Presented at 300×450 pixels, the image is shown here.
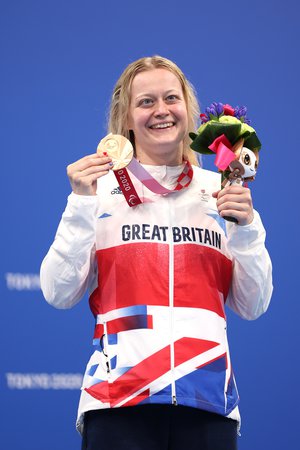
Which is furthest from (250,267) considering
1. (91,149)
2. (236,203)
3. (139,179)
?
(91,149)

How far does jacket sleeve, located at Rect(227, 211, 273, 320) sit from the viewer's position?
1.46 metres

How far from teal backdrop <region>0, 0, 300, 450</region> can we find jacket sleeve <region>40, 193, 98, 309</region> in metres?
0.88

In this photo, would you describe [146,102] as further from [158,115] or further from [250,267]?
[250,267]

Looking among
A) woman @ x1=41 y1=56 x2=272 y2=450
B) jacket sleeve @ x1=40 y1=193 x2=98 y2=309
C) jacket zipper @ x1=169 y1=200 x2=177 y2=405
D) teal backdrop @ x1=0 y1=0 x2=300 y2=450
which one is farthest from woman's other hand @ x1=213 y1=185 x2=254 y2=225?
teal backdrop @ x1=0 y1=0 x2=300 y2=450

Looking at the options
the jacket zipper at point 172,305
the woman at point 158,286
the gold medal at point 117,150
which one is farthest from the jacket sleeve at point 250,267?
the gold medal at point 117,150

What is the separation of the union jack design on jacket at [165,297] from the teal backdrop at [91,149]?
853mm

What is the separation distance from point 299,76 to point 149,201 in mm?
1221

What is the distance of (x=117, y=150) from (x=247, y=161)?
0.24 metres

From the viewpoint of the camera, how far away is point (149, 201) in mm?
1548

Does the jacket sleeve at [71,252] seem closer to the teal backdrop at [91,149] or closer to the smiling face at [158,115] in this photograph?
the smiling face at [158,115]

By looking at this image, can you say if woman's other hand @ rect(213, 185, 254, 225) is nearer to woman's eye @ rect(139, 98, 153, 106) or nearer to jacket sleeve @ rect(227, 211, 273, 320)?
jacket sleeve @ rect(227, 211, 273, 320)

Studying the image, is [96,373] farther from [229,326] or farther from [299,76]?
[299,76]

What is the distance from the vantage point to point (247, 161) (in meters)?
1.48

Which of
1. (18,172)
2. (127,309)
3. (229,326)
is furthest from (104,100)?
(127,309)
